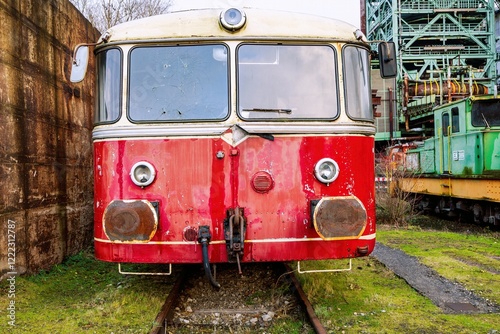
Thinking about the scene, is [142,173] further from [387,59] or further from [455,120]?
[455,120]

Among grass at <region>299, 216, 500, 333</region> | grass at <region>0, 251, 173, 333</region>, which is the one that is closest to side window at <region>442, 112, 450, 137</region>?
grass at <region>299, 216, 500, 333</region>

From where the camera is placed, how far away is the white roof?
480 cm

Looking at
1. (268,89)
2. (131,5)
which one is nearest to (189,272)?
(268,89)

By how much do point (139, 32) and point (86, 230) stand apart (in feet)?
13.7

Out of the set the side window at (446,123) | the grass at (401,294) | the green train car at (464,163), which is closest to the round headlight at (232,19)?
the grass at (401,294)

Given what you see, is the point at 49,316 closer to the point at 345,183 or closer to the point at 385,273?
the point at 345,183

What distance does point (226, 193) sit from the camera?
15.4ft

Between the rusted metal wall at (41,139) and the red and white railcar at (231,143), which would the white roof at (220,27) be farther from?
the rusted metal wall at (41,139)

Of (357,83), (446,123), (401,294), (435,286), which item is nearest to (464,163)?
(446,123)

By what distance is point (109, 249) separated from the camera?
15.5 feet

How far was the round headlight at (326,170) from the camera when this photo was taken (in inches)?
185

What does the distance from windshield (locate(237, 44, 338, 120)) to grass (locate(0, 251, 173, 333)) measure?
2.19 m

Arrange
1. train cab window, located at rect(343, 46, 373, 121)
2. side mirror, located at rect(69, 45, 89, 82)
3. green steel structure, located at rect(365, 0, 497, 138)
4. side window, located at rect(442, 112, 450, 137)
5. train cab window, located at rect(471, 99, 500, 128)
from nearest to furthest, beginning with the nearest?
train cab window, located at rect(343, 46, 373, 121) → side mirror, located at rect(69, 45, 89, 82) → train cab window, located at rect(471, 99, 500, 128) → side window, located at rect(442, 112, 450, 137) → green steel structure, located at rect(365, 0, 497, 138)

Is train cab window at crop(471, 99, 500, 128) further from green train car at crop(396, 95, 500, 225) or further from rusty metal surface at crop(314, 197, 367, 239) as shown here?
rusty metal surface at crop(314, 197, 367, 239)
